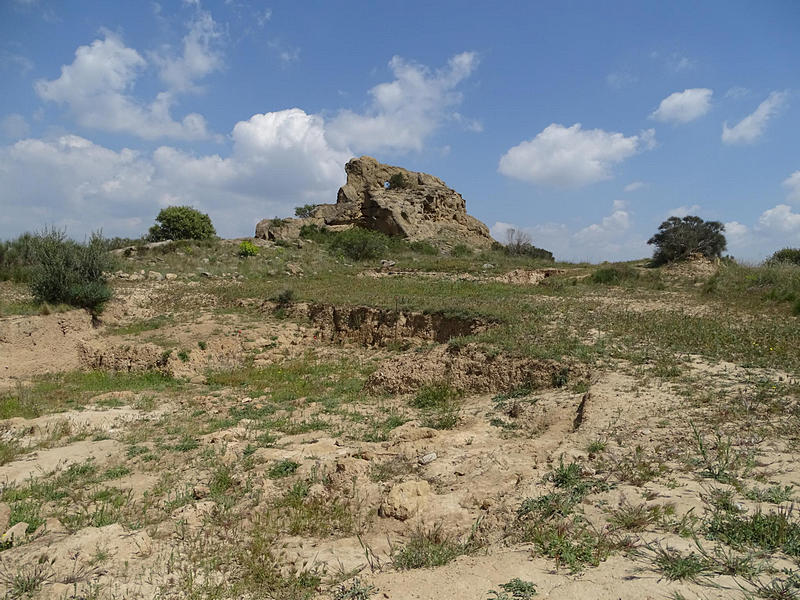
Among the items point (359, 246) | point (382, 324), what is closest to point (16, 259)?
point (359, 246)

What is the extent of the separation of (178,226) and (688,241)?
1171 inches

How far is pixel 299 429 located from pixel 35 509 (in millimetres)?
3026

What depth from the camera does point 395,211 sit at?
34.6 m

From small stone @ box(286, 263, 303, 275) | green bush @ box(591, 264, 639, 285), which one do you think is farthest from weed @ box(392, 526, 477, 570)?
small stone @ box(286, 263, 303, 275)

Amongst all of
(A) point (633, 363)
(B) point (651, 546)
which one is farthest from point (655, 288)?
(B) point (651, 546)

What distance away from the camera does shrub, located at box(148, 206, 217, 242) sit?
31078 mm

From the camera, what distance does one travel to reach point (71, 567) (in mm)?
3232

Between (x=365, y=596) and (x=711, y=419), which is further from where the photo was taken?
(x=711, y=419)

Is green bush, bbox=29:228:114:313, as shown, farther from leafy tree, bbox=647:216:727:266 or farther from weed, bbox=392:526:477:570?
leafy tree, bbox=647:216:727:266

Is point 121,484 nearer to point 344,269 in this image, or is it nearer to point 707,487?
point 707,487

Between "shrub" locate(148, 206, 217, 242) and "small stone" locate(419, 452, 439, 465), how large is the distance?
2978 cm

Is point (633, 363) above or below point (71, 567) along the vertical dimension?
above

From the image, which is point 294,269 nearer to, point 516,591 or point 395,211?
point 395,211

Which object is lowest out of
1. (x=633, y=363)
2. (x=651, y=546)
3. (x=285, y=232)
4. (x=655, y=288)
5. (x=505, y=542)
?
(x=505, y=542)
